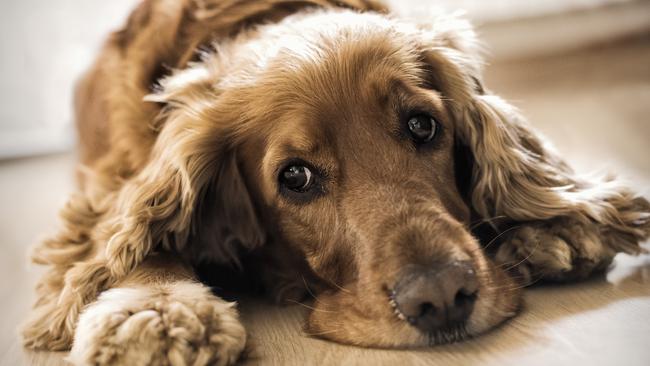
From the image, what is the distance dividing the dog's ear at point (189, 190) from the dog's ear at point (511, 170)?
2.30ft

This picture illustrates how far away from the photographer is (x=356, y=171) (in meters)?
2.15

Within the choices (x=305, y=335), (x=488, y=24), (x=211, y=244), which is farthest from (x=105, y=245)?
(x=488, y=24)

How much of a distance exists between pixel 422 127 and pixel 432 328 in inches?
25.2

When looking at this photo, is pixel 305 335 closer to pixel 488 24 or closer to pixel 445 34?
pixel 445 34

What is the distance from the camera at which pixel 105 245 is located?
7.91 feet

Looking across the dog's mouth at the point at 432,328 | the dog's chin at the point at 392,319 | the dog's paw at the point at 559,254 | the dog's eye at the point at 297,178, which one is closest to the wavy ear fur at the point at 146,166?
the dog's eye at the point at 297,178

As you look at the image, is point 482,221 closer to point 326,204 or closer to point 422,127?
point 422,127

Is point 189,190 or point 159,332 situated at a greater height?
point 189,190

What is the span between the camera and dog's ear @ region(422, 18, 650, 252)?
239cm

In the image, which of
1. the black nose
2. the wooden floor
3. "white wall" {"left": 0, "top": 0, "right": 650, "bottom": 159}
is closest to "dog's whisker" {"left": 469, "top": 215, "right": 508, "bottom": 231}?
the wooden floor

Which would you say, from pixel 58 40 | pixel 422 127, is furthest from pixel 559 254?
pixel 58 40

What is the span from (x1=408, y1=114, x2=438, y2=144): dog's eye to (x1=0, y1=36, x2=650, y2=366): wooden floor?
1.77 ft

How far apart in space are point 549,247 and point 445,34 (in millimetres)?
870

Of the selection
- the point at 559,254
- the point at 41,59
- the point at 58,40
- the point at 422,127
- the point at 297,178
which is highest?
the point at 422,127
